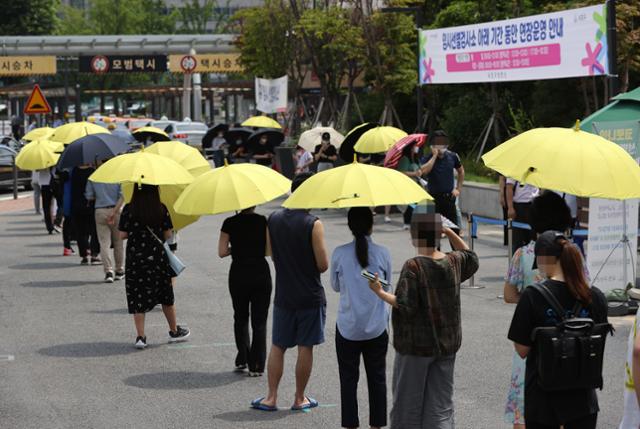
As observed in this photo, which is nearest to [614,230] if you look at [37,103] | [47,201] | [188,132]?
[47,201]

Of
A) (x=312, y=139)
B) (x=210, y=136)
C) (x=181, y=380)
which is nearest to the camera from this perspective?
(x=181, y=380)

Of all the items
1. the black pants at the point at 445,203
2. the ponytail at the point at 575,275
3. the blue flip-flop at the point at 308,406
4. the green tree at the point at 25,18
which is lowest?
the blue flip-flop at the point at 308,406

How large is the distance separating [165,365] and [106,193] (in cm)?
562

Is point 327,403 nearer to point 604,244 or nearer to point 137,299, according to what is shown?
point 137,299

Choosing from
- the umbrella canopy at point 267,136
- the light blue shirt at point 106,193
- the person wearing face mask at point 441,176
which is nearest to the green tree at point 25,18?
the umbrella canopy at point 267,136

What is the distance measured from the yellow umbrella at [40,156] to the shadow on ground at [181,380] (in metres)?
11.7

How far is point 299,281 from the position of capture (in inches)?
338

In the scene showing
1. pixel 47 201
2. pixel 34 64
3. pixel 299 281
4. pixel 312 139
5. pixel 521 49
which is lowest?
pixel 47 201

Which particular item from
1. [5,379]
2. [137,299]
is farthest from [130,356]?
[5,379]

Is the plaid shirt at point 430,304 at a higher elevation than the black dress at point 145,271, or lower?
higher

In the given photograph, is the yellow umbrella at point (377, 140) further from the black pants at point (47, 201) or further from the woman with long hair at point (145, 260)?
the woman with long hair at point (145, 260)

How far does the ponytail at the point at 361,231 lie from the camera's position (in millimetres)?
7477

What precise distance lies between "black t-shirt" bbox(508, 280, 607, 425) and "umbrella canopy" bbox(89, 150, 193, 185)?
625 centimetres

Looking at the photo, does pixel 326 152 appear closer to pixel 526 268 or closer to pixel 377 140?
pixel 377 140
